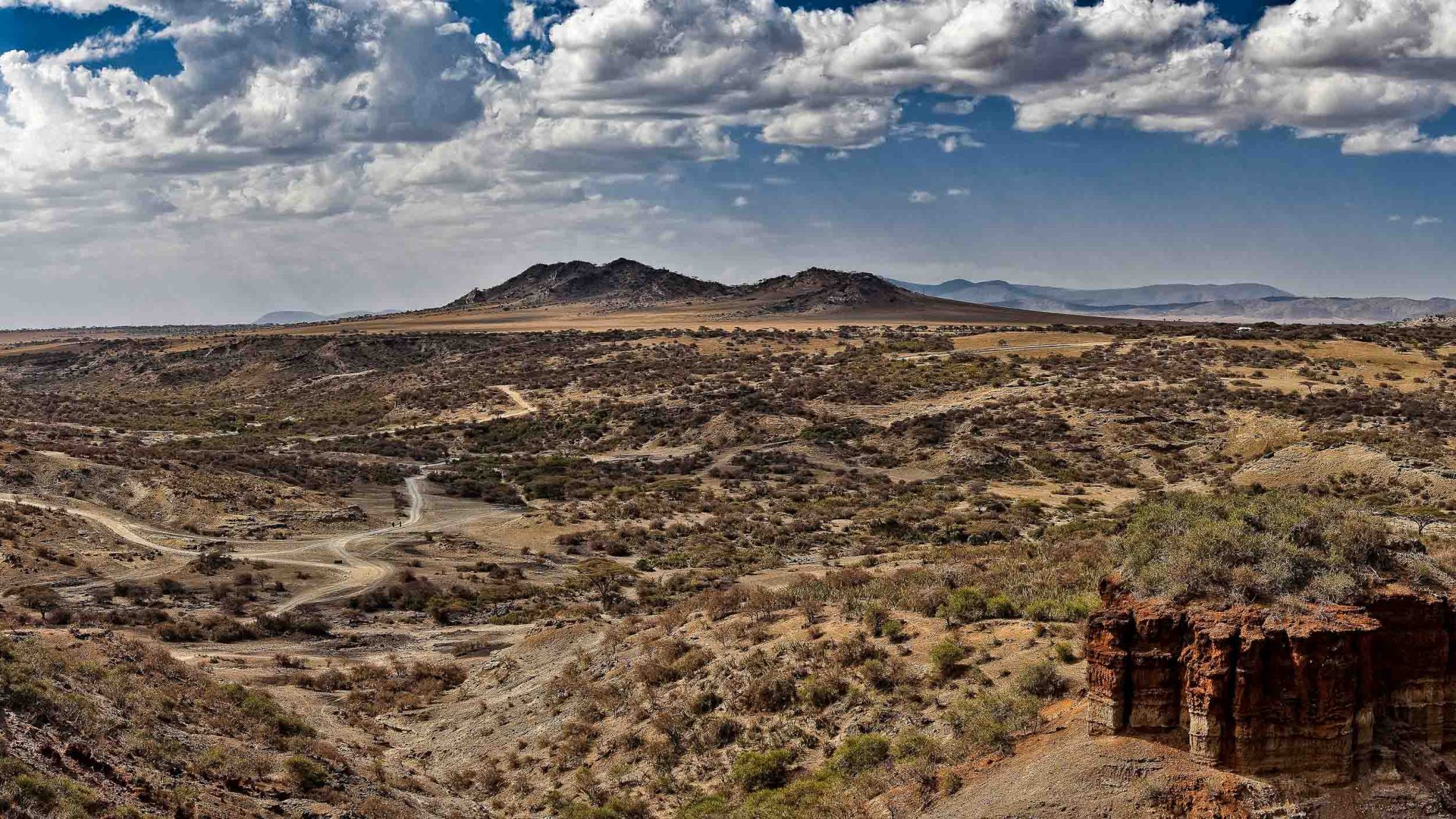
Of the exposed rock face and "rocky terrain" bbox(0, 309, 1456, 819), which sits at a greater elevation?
the exposed rock face

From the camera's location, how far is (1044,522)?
135ft

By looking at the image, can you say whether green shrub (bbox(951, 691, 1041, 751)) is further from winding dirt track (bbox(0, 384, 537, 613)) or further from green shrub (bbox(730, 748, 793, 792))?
winding dirt track (bbox(0, 384, 537, 613))

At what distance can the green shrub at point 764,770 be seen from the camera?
17.3 m

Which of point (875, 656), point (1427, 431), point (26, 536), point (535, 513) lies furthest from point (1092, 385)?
point (26, 536)

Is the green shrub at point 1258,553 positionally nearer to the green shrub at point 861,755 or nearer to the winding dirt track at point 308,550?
the green shrub at point 861,755

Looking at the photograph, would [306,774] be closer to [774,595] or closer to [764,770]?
[764,770]

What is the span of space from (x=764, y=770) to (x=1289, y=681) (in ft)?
27.6

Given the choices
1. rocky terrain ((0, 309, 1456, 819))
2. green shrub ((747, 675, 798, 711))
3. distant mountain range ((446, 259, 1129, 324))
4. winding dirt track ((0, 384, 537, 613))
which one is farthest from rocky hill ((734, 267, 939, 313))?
green shrub ((747, 675, 798, 711))

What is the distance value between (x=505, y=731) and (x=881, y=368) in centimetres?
6295

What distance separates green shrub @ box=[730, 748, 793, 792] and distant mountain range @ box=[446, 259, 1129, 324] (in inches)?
4723

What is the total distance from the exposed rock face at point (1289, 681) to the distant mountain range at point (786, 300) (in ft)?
404

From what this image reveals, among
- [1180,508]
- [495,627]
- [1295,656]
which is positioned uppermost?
[1180,508]

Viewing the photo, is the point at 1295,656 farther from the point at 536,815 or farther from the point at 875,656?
the point at 536,815

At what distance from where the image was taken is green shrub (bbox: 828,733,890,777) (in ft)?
53.3
